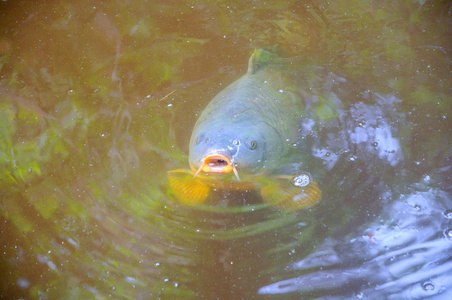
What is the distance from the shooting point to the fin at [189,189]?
272 cm

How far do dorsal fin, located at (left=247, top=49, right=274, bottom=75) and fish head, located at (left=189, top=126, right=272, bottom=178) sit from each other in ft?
2.78

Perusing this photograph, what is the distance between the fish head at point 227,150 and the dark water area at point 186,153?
0.33 meters

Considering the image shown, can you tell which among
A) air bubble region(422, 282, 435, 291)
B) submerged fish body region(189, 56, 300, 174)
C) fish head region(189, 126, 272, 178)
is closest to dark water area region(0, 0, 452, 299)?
air bubble region(422, 282, 435, 291)

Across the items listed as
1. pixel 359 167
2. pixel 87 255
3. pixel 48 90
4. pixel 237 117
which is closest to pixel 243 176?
pixel 237 117

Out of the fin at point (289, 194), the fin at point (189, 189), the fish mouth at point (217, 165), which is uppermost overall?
the fin at point (189, 189)

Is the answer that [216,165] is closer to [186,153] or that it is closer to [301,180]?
[186,153]

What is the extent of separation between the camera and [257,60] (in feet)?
11.0

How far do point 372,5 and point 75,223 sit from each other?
13.3ft

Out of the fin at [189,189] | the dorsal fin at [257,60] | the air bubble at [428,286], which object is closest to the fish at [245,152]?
the fin at [189,189]

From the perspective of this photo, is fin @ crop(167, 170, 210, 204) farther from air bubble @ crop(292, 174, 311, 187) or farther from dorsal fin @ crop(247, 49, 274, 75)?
dorsal fin @ crop(247, 49, 274, 75)

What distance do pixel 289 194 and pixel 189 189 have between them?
78 cm

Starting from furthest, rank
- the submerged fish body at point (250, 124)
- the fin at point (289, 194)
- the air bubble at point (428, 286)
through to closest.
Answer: the fin at point (289, 194) < the submerged fish body at point (250, 124) < the air bubble at point (428, 286)

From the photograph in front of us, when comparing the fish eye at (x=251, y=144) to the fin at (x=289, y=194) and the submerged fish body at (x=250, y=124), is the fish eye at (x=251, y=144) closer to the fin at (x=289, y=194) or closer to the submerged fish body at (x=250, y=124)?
the submerged fish body at (x=250, y=124)

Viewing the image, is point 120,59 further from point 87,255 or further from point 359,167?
point 359,167
